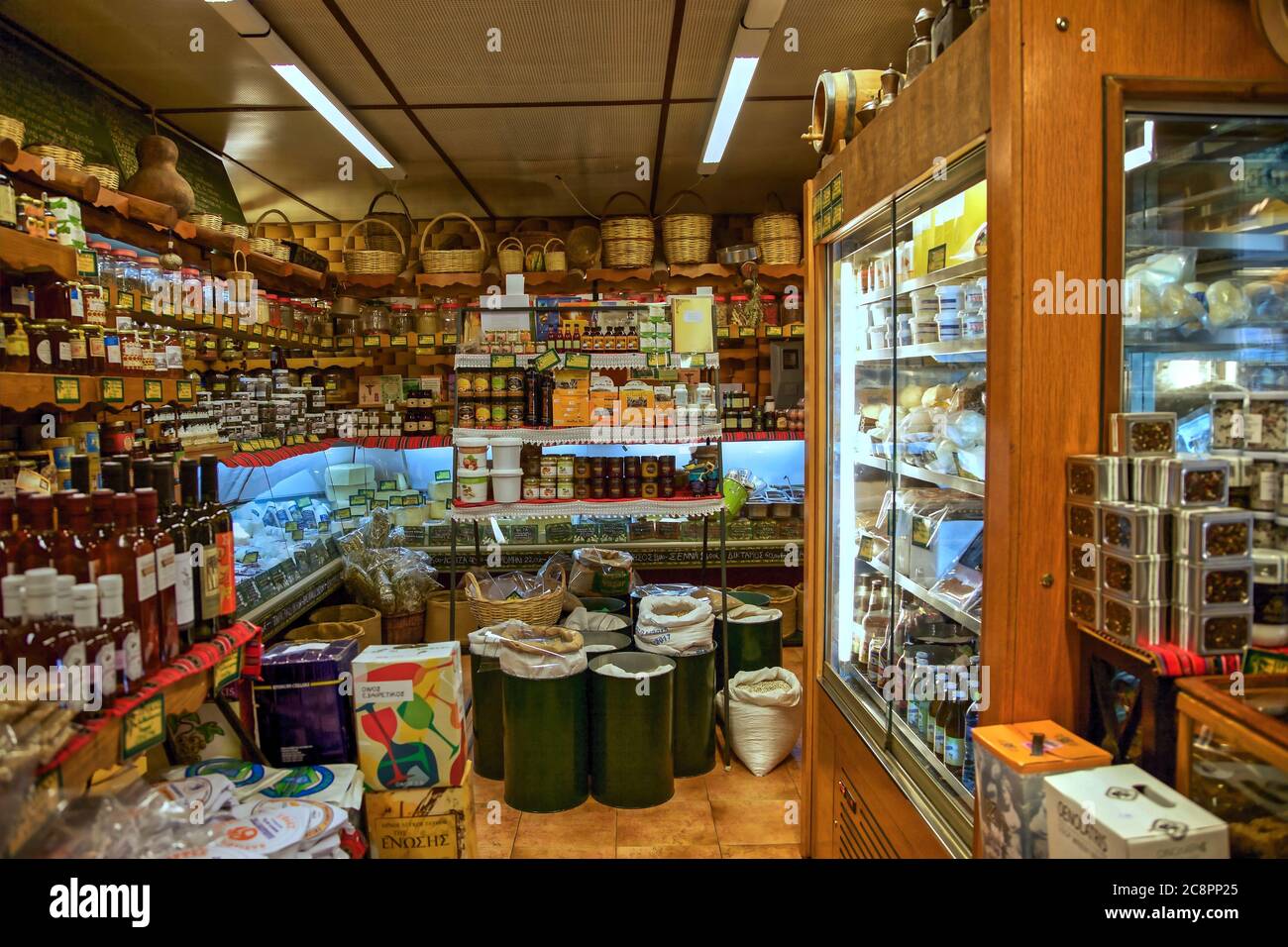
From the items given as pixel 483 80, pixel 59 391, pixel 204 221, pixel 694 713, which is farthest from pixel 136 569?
pixel 483 80

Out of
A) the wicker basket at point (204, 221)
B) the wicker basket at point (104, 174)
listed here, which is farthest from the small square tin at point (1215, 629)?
the wicker basket at point (204, 221)

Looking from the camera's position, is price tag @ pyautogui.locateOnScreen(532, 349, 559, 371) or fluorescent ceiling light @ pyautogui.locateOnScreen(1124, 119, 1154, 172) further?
price tag @ pyautogui.locateOnScreen(532, 349, 559, 371)

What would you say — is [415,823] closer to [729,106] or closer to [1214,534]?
[1214,534]

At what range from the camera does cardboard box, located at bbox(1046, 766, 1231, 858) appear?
1.41 meters

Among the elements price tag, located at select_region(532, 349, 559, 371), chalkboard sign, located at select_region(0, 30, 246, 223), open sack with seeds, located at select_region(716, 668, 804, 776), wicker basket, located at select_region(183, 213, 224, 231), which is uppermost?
chalkboard sign, located at select_region(0, 30, 246, 223)

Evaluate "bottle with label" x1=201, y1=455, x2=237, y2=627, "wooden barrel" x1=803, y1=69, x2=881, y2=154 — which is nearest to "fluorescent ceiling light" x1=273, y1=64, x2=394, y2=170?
"wooden barrel" x1=803, y1=69, x2=881, y2=154

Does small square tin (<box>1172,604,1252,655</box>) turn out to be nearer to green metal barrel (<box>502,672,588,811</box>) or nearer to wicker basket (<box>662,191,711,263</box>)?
green metal barrel (<box>502,672,588,811</box>)

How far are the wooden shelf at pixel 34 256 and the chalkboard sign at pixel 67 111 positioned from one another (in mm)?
2452

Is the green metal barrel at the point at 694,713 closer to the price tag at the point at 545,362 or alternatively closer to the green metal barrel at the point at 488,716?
the green metal barrel at the point at 488,716

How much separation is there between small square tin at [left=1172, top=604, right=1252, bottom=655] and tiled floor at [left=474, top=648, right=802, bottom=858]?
2188 mm

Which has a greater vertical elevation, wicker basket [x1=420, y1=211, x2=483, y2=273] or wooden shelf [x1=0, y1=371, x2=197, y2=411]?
wicker basket [x1=420, y1=211, x2=483, y2=273]

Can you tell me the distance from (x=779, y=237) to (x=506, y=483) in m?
4.14

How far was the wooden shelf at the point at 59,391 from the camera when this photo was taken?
8.25ft

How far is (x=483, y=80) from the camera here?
5.06m
